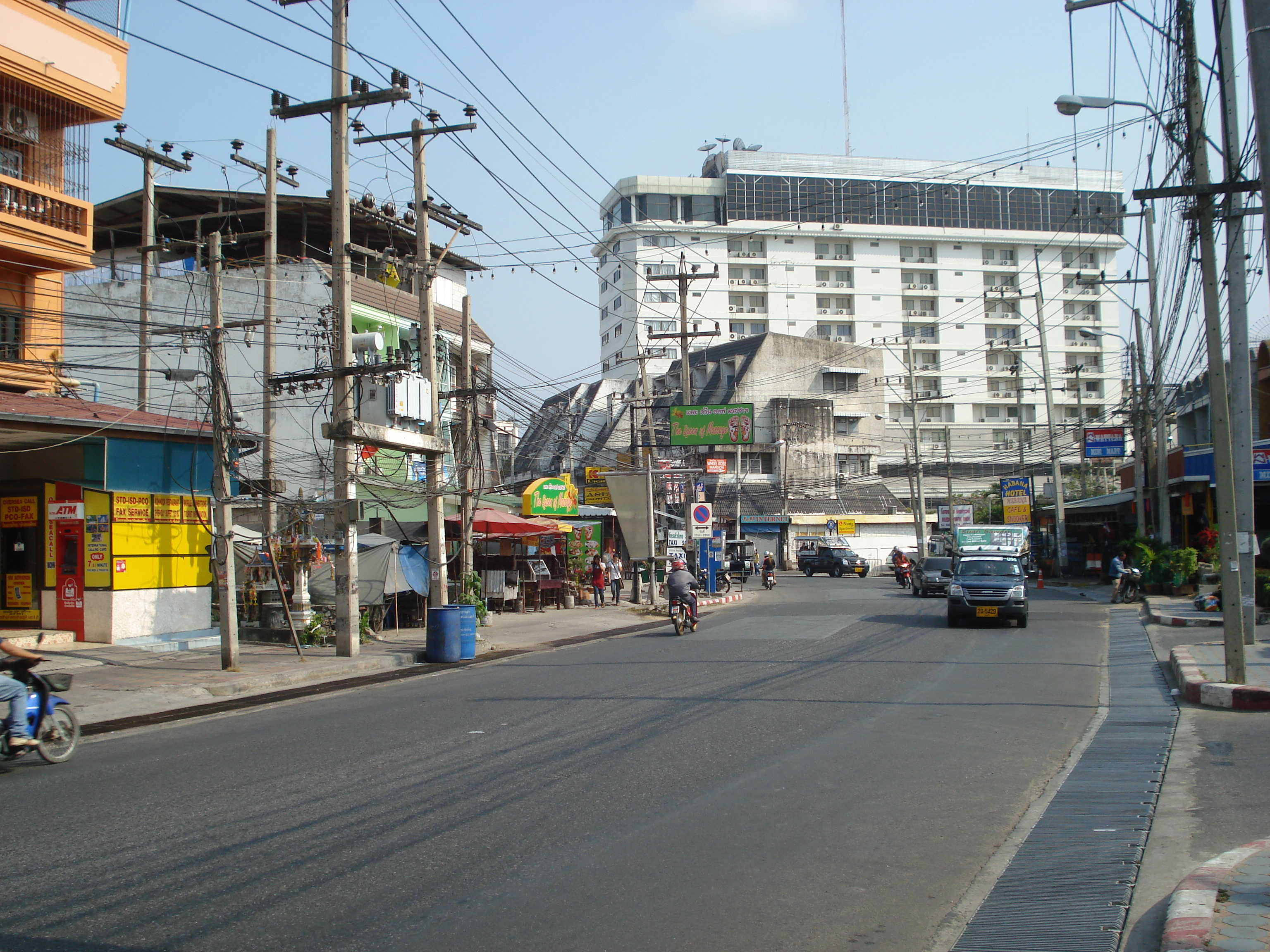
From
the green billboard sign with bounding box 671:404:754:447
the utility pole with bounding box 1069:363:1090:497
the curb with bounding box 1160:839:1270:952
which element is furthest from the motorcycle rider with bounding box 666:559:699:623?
the utility pole with bounding box 1069:363:1090:497

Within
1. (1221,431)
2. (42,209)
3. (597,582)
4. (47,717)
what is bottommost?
(597,582)

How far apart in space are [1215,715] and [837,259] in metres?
81.7

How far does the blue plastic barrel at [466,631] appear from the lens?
19.3m

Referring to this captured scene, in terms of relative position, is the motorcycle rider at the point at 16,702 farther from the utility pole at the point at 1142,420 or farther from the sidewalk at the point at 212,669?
the utility pole at the point at 1142,420

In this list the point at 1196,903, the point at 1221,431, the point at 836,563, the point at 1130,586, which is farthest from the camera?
the point at 836,563

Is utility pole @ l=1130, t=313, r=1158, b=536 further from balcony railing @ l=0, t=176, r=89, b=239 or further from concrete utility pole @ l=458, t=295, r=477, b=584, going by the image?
balcony railing @ l=0, t=176, r=89, b=239

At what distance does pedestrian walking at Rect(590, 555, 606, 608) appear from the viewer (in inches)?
1377

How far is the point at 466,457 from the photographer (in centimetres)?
2511

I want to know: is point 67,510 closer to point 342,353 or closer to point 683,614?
point 342,353

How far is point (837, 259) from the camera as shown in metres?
89.9

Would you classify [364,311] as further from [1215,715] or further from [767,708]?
[1215,715]

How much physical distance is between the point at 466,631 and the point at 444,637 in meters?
0.45

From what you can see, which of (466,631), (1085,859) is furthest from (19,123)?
(1085,859)

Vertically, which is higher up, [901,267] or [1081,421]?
[901,267]
